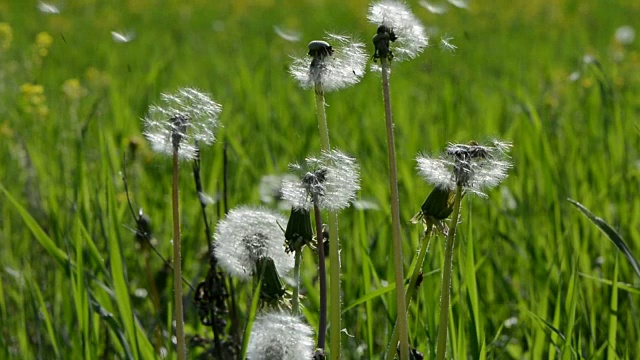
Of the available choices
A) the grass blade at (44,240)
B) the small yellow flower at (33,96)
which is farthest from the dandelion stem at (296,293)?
the small yellow flower at (33,96)

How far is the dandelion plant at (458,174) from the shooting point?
0.97 meters

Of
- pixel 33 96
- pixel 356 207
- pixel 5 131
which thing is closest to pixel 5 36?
pixel 5 131

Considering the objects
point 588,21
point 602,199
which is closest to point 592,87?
point 602,199

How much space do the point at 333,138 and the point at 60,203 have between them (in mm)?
974

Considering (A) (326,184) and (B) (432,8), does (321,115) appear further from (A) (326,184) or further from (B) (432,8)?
(B) (432,8)

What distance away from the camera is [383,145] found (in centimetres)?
302

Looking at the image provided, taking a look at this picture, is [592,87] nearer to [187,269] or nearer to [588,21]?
[187,269]

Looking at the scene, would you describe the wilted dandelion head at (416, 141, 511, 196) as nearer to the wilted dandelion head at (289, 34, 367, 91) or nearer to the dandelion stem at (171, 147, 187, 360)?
the wilted dandelion head at (289, 34, 367, 91)

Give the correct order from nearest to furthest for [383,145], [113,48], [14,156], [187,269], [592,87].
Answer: [187,269]
[383,145]
[14,156]
[592,87]
[113,48]

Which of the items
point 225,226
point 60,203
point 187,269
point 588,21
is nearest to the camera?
point 225,226

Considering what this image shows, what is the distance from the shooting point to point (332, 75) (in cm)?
98

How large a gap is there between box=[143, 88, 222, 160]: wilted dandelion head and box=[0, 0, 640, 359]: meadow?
0.21 m

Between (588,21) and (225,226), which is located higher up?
(588,21)

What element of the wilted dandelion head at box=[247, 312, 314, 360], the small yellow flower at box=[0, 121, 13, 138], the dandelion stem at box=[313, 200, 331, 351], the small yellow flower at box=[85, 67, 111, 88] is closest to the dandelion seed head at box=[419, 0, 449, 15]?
the dandelion stem at box=[313, 200, 331, 351]
